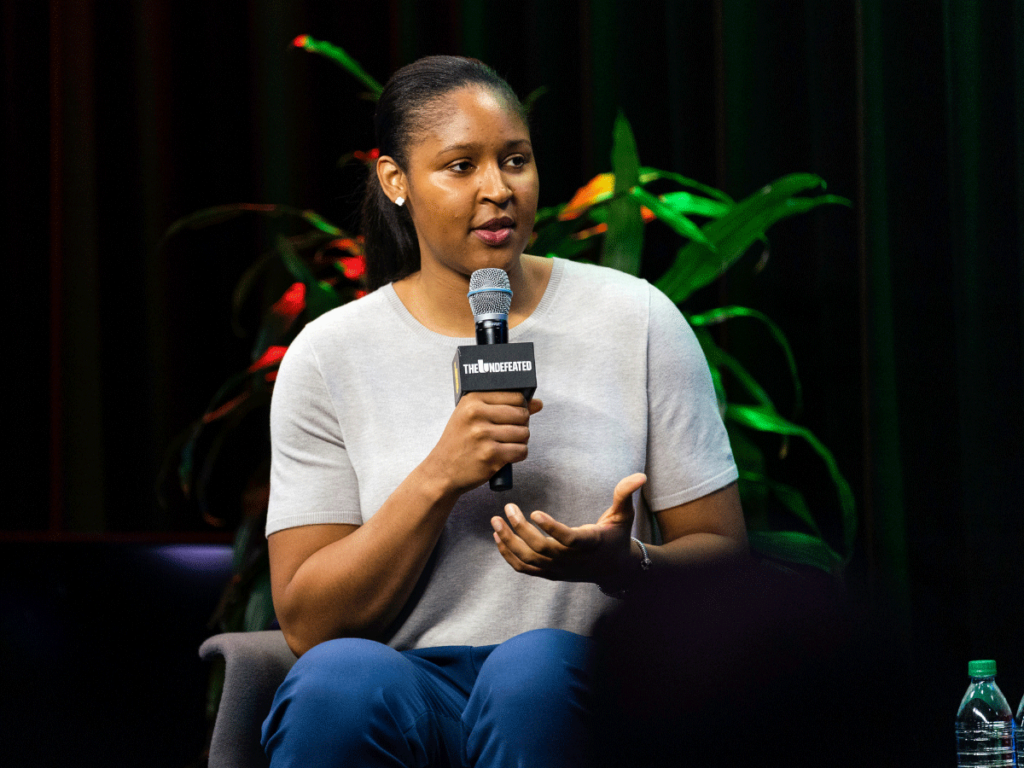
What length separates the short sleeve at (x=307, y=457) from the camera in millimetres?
1216

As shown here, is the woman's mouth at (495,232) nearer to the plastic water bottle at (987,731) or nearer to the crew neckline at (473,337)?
the crew neckline at (473,337)

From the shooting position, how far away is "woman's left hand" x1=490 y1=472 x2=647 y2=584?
967 mm

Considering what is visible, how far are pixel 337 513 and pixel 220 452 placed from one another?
1491mm

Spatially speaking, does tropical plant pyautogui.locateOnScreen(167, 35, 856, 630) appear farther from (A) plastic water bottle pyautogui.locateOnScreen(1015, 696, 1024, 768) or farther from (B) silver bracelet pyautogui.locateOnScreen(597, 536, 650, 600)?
(B) silver bracelet pyautogui.locateOnScreen(597, 536, 650, 600)

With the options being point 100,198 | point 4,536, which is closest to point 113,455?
point 100,198

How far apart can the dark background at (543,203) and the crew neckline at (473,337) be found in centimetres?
48

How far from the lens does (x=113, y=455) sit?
2.66 m

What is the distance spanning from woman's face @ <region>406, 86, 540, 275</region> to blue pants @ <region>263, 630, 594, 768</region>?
47cm

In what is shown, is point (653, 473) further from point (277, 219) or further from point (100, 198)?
point (100, 198)

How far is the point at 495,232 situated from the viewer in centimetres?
122

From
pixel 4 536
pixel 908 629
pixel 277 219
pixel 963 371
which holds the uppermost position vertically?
pixel 277 219

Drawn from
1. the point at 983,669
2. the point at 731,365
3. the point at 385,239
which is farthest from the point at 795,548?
the point at 385,239

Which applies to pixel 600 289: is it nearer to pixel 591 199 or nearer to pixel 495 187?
pixel 495 187

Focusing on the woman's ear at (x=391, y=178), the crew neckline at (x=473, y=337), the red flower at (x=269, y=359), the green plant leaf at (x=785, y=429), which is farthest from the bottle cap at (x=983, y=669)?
the red flower at (x=269, y=359)
